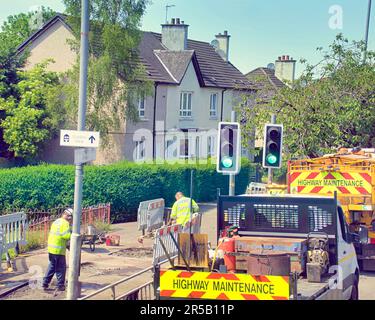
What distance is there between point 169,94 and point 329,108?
1449cm

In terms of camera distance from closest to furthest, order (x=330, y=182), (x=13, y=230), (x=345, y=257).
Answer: (x=345, y=257), (x=13, y=230), (x=330, y=182)

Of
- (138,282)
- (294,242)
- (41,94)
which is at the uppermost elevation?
(41,94)

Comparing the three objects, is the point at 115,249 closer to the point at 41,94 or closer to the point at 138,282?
the point at 138,282

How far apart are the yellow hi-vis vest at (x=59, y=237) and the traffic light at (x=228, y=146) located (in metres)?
3.21

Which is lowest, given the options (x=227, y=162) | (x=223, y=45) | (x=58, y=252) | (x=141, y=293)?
(x=141, y=293)

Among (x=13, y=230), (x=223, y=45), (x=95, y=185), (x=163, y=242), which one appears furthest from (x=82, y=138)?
(x=223, y=45)

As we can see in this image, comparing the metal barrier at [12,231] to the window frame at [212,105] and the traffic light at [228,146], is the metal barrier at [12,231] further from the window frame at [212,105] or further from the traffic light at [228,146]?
the window frame at [212,105]

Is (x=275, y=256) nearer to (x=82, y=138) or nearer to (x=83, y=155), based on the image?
(x=82, y=138)

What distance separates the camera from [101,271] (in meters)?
15.9

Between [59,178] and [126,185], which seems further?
[126,185]

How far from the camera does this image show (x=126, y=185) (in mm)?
24438
